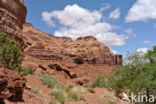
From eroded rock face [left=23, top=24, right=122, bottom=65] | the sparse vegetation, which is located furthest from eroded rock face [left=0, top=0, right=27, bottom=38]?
eroded rock face [left=23, top=24, right=122, bottom=65]

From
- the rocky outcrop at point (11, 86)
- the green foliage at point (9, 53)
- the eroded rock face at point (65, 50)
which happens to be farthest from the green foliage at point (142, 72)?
the eroded rock face at point (65, 50)

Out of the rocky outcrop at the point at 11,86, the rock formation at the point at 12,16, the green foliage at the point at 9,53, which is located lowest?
the rocky outcrop at the point at 11,86

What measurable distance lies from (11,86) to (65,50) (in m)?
71.3

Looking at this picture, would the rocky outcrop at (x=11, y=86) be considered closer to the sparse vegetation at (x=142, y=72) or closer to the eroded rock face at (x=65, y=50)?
the sparse vegetation at (x=142, y=72)

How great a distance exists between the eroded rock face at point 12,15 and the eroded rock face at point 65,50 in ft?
112

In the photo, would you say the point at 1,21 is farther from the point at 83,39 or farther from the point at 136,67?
the point at 83,39

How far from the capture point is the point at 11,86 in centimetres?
639

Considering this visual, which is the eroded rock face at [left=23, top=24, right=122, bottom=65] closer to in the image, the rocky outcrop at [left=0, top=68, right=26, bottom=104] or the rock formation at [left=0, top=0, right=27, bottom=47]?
the rock formation at [left=0, top=0, right=27, bottom=47]

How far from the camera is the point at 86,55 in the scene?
8250 cm

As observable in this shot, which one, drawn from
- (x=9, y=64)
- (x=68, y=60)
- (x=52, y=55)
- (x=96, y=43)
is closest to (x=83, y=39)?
(x=96, y=43)

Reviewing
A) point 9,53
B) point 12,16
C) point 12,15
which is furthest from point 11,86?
point 12,15

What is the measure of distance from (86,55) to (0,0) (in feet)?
230

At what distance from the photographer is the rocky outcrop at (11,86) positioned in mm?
5486

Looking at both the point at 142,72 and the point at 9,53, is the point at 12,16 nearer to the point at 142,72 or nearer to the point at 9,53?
the point at 9,53
